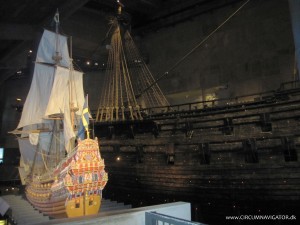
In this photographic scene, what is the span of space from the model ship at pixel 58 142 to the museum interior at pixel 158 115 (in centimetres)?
4

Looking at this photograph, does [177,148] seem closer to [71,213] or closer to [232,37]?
[71,213]

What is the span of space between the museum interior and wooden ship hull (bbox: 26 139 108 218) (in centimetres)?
3

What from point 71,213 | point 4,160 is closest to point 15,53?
point 4,160

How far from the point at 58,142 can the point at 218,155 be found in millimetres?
7047

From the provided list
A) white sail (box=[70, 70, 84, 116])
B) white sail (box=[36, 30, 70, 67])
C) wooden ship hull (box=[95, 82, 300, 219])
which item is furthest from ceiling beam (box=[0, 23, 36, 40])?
wooden ship hull (box=[95, 82, 300, 219])

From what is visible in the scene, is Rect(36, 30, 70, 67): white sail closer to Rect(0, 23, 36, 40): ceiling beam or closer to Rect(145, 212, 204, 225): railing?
Rect(0, 23, 36, 40): ceiling beam

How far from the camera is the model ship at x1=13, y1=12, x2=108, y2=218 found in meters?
6.90

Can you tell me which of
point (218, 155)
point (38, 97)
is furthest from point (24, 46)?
point (218, 155)

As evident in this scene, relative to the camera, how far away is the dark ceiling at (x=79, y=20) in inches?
461

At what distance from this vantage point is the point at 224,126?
7.02 metres

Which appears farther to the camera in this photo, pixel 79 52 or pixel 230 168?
pixel 79 52

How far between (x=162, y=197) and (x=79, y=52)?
475 inches

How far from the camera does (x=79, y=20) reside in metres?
16.1

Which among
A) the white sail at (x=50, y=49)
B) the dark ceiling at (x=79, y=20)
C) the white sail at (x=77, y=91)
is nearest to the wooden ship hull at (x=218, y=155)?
the white sail at (x=77, y=91)
